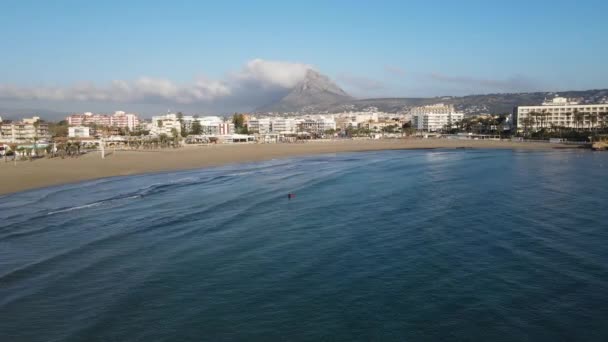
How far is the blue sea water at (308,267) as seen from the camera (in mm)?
8617

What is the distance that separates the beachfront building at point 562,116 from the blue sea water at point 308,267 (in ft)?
246

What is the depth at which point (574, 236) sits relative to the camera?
14250 mm

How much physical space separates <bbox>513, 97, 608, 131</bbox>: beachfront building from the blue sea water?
75112 millimetres

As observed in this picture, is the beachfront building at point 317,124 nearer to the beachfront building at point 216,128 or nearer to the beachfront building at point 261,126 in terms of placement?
the beachfront building at point 261,126

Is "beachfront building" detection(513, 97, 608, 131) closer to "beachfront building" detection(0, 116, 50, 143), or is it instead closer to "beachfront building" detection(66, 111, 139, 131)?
"beachfront building" detection(0, 116, 50, 143)

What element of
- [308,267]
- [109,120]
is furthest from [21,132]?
[308,267]

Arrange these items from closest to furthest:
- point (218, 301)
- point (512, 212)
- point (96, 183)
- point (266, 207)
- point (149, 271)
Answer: point (218, 301) → point (149, 271) → point (512, 212) → point (266, 207) → point (96, 183)

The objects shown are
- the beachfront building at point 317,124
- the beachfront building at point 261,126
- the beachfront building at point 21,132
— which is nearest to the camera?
the beachfront building at point 21,132

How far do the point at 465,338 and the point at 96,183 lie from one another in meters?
25.6

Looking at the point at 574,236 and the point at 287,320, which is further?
the point at 574,236

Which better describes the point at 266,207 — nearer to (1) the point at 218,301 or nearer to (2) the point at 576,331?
(1) the point at 218,301

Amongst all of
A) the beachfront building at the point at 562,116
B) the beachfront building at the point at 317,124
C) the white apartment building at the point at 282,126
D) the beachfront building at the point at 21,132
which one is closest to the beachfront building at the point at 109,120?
the white apartment building at the point at 282,126

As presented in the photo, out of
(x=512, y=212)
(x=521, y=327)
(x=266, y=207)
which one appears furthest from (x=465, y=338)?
(x=266, y=207)

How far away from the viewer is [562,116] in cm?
11400
